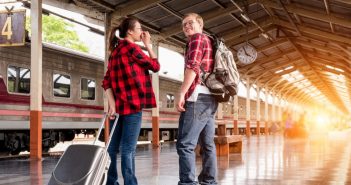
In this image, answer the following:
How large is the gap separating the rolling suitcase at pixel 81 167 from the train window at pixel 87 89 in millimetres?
11778

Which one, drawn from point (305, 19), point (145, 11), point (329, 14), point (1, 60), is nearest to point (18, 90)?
point (1, 60)

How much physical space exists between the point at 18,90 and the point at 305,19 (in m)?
11.9

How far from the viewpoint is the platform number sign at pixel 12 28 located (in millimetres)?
10375

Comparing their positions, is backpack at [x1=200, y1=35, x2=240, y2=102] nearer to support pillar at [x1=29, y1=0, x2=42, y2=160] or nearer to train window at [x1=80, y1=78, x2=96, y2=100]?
support pillar at [x1=29, y1=0, x2=42, y2=160]

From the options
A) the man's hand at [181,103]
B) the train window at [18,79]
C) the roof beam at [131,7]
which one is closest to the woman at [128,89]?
the man's hand at [181,103]

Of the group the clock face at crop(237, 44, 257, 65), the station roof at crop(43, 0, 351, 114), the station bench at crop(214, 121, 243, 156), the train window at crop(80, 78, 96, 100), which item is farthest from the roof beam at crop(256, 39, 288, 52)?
the station bench at crop(214, 121, 243, 156)

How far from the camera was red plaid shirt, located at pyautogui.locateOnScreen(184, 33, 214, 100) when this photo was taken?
453 centimetres

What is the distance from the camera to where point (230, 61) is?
476 cm

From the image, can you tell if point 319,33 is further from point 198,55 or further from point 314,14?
point 198,55

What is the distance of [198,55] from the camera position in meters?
4.55

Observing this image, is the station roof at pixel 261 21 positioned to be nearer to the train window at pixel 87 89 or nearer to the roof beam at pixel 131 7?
the roof beam at pixel 131 7

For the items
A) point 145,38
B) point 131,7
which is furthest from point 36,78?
point 145,38

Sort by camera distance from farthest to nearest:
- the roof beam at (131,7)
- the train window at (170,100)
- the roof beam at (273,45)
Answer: the roof beam at (273,45) → the train window at (170,100) → the roof beam at (131,7)

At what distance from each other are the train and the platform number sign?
1.58 meters
